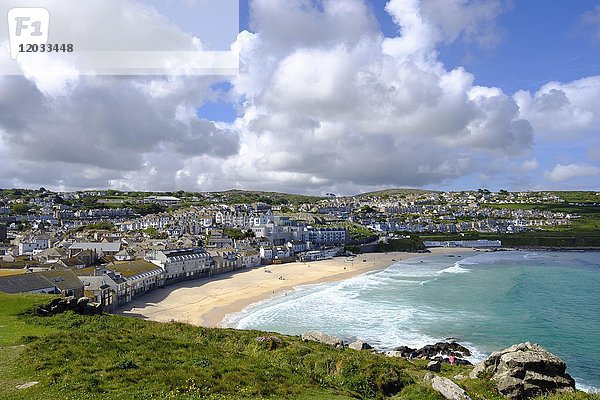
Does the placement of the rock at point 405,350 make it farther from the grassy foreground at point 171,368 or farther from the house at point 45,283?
the house at point 45,283

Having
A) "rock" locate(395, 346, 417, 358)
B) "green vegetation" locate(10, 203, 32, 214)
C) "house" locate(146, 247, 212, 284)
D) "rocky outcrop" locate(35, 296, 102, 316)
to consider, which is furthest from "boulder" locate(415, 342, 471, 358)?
"green vegetation" locate(10, 203, 32, 214)

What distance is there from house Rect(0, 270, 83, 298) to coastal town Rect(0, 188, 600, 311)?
0.07 m

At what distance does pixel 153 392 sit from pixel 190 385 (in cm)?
89

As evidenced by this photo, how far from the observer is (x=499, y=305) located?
132 ft

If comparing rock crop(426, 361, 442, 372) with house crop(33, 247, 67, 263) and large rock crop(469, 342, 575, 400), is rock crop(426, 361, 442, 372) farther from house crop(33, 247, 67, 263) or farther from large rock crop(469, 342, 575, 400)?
house crop(33, 247, 67, 263)

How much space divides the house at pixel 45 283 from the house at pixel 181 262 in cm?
1543

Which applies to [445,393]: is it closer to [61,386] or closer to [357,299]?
[61,386]

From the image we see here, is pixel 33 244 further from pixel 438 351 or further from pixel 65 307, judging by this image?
pixel 438 351

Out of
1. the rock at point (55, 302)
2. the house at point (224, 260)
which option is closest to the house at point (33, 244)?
the house at point (224, 260)

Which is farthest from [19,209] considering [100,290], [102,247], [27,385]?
[27,385]

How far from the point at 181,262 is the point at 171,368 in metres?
42.9

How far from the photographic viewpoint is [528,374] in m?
13.3

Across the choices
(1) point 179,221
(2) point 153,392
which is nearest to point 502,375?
(2) point 153,392

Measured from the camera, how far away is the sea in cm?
2781
